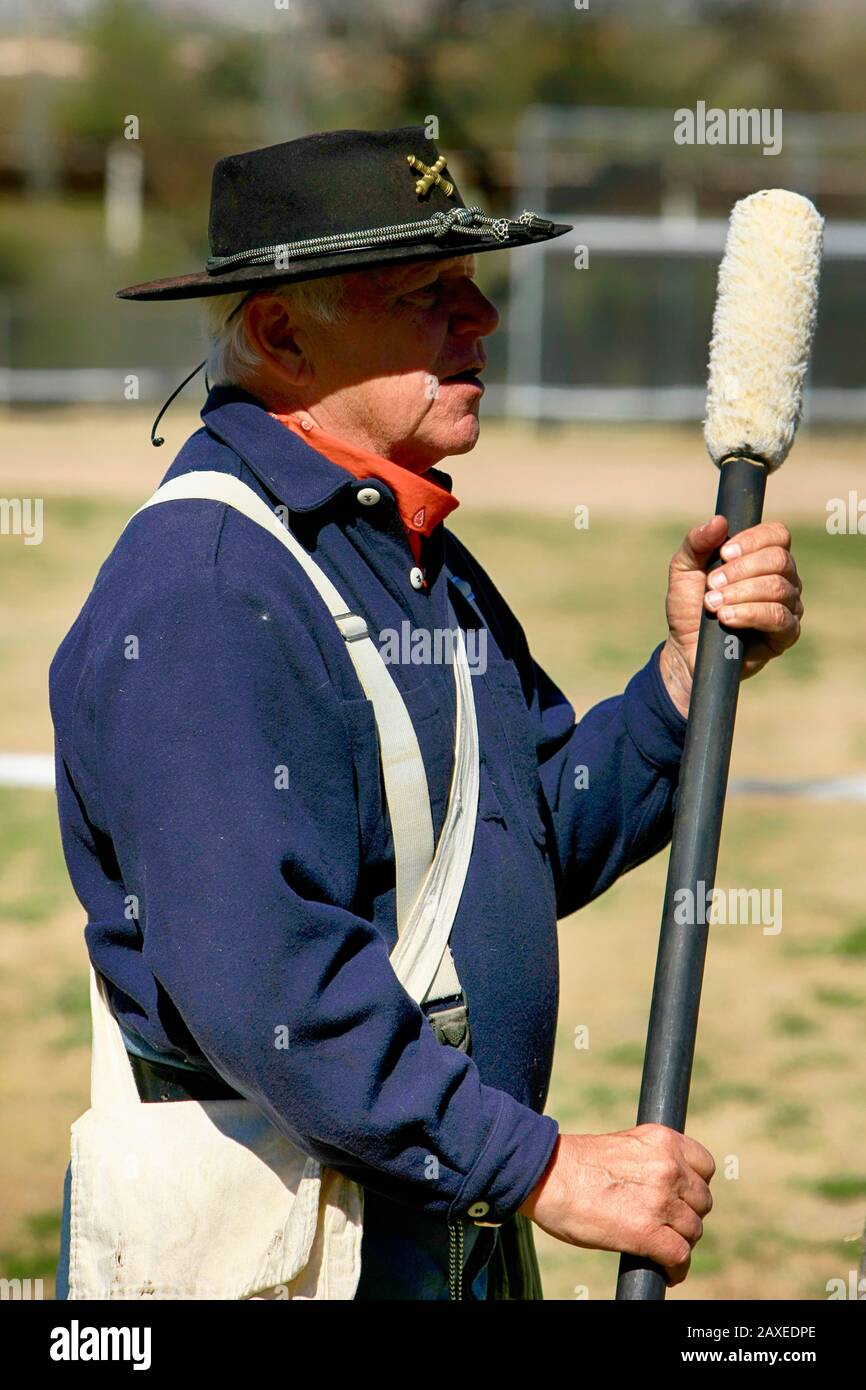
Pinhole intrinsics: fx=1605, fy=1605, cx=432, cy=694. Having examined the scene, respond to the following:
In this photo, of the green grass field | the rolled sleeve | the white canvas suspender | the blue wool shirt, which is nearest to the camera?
the blue wool shirt

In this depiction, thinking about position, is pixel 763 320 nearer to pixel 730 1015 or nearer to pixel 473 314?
pixel 473 314

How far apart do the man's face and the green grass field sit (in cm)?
232

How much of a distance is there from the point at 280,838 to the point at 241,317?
2.61 ft

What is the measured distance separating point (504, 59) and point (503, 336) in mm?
22338

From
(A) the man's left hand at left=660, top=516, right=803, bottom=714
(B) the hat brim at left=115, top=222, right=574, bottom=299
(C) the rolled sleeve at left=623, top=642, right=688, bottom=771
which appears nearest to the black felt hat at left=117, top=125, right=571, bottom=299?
(B) the hat brim at left=115, top=222, right=574, bottom=299

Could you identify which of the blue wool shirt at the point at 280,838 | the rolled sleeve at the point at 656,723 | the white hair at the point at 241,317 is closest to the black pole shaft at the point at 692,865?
the blue wool shirt at the point at 280,838

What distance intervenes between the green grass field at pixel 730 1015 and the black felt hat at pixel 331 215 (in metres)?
2.56

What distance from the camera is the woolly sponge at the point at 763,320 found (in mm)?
2223

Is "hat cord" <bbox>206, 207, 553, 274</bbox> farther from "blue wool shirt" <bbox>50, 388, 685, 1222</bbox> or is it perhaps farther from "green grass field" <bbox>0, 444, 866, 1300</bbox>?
"green grass field" <bbox>0, 444, 866, 1300</bbox>

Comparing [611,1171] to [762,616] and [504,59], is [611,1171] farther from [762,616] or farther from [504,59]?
[504,59]

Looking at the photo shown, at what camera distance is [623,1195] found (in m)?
2.02

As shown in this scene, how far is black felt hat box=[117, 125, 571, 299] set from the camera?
2.18m

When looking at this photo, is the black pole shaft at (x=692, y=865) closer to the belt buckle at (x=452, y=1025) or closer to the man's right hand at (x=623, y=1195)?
the man's right hand at (x=623, y=1195)

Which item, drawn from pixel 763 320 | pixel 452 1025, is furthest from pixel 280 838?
pixel 763 320
